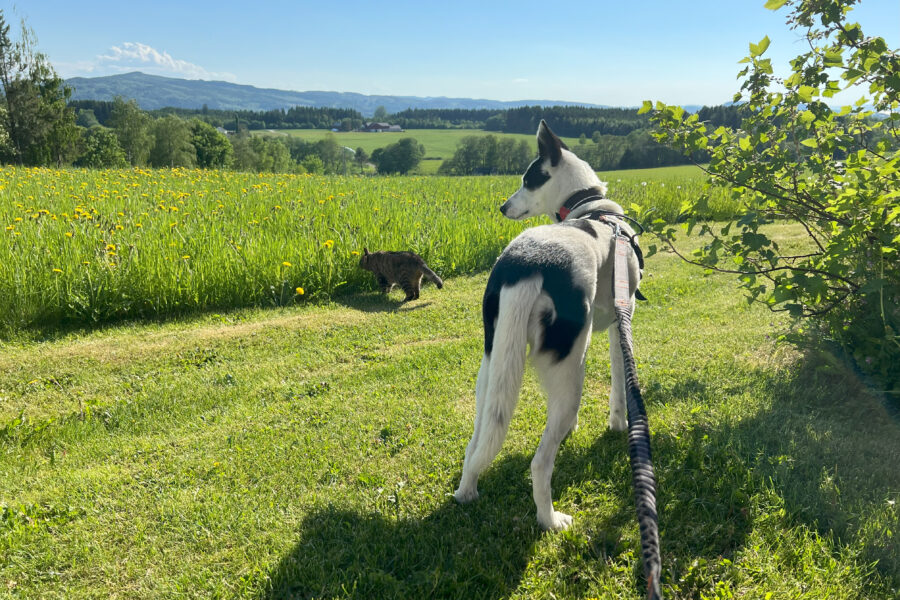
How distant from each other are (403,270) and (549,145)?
3.48 m

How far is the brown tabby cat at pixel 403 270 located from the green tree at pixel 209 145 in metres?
57.4

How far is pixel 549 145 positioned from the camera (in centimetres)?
401

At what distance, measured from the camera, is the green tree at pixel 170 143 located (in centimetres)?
5038

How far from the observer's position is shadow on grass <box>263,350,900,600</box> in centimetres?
236

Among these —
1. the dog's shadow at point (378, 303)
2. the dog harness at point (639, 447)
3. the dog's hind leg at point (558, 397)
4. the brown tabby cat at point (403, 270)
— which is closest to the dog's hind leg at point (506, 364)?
the dog's hind leg at point (558, 397)

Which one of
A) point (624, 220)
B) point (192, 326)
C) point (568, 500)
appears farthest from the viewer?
point (192, 326)

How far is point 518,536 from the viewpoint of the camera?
2.65 meters

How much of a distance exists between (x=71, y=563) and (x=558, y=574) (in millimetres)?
2533

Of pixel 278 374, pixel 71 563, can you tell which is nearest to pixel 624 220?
pixel 278 374

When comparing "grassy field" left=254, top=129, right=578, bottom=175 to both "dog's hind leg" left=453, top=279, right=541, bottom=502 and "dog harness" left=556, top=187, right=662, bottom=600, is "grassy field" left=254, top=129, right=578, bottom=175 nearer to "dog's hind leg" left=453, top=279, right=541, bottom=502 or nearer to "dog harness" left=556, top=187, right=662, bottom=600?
"dog harness" left=556, top=187, right=662, bottom=600

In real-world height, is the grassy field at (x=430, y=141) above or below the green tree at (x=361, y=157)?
above

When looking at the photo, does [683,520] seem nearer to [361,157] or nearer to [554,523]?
[554,523]

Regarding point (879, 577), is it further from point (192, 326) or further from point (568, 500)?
point (192, 326)

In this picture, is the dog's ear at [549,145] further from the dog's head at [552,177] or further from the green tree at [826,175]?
the green tree at [826,175]
